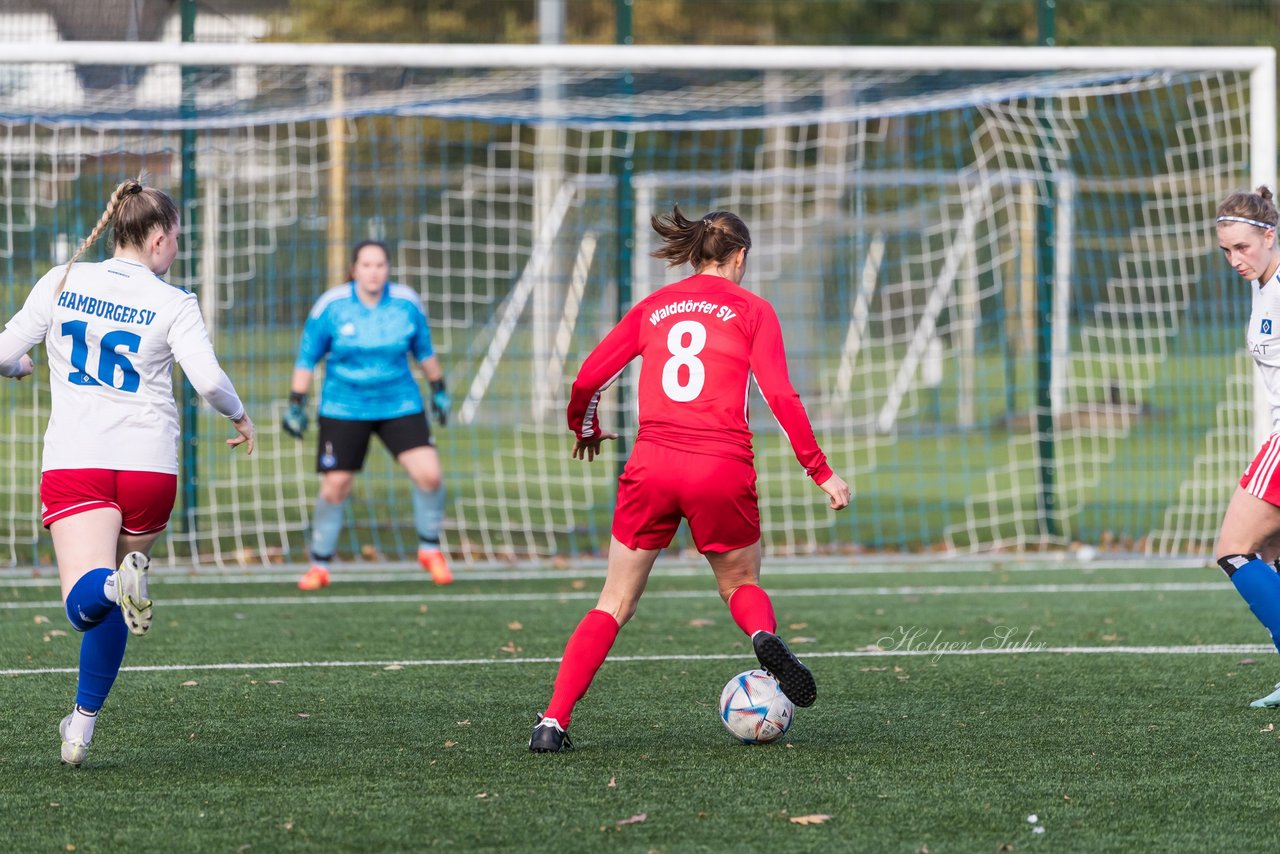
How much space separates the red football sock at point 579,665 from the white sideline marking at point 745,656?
193cm

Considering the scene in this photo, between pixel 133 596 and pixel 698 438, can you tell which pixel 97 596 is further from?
pixel 698 438

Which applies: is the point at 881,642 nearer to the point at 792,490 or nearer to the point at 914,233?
the point at 792,490

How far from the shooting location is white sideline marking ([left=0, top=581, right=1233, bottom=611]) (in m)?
9.09

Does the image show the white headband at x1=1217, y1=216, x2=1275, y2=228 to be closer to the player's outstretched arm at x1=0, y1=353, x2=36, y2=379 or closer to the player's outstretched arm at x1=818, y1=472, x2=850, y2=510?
the player's outstretched arm at x1=818, y1=472, x2=850, y2=510

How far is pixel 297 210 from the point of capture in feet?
49.9

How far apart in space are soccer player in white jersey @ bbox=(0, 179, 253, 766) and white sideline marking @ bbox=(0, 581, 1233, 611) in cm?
409

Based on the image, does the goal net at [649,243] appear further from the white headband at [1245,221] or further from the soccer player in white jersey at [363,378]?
the white headband at [1245,221]

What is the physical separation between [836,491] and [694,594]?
458 cm

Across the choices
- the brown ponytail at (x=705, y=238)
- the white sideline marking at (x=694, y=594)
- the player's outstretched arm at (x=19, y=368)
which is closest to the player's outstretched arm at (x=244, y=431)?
the player's outstretched arm at (x=19, y=368)

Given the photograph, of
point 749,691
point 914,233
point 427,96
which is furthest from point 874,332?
point 749,691

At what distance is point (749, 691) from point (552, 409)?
466 inches

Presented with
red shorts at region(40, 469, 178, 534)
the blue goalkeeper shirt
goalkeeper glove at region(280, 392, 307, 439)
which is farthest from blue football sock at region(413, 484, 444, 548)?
red shorts at region(40, 469, 178, 534)

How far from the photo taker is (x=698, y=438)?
5.11 metres

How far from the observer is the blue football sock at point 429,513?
9805 mm
